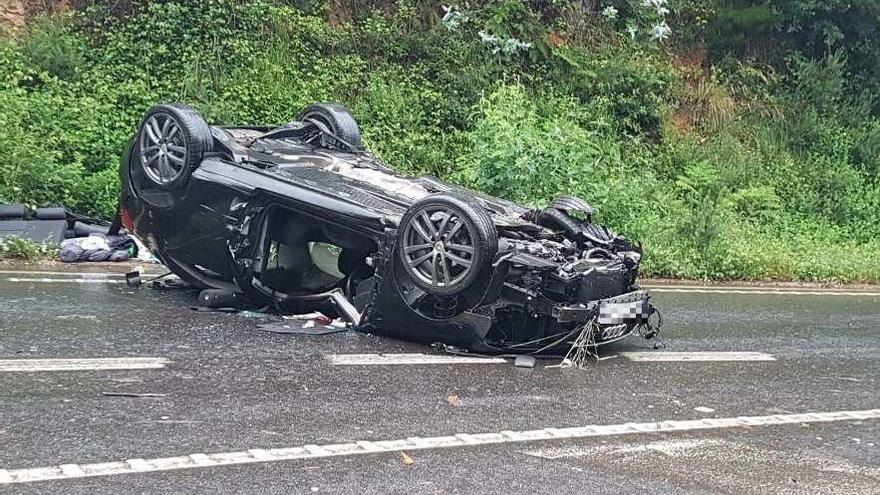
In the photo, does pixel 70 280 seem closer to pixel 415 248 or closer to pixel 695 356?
pixel 415 248

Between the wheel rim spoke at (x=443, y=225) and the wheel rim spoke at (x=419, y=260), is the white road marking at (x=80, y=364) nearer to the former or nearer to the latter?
the wheel rim spoke at (x=419, y=260)

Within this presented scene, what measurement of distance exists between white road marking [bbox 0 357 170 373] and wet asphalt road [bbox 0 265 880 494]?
10cm

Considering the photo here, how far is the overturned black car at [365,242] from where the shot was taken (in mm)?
6344

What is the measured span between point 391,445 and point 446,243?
2.04 metres

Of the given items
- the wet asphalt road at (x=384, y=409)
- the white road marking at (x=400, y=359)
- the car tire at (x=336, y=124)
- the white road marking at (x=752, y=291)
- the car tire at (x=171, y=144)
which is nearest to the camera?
the wet asphalt road at (x=384, y=409)

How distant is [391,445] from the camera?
14.9 ft

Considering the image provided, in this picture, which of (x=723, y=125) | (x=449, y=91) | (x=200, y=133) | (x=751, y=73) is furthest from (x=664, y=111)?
(x=200, y=133)

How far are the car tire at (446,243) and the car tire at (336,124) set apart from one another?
2211 millimetres

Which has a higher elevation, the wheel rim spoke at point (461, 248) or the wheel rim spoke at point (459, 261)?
the wheel rim spoke at point (461, 248)

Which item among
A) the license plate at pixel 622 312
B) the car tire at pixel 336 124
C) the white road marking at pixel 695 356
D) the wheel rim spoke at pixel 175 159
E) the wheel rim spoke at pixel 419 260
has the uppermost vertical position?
the car tire at pixel 336 124

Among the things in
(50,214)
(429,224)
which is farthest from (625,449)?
(50,214)

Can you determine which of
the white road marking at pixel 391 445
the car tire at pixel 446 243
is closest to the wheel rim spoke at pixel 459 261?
the car tire at pixel 446 243

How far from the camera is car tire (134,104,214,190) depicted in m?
7.49

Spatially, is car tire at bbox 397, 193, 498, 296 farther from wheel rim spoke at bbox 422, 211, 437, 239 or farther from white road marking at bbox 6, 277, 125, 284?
white road marking at bbox 6, 277, 125, 284
